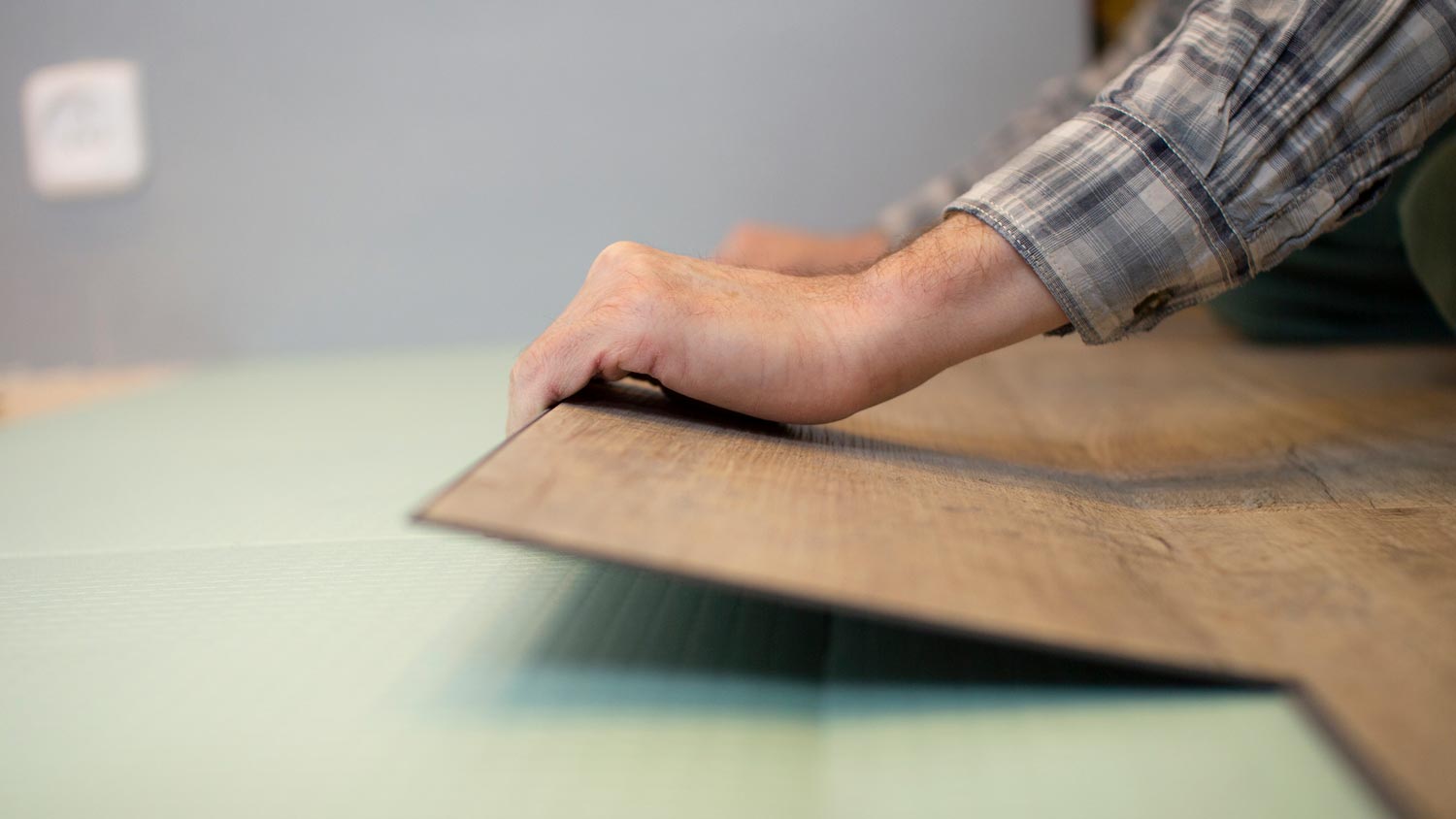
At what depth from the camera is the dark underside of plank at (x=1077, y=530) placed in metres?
0.39

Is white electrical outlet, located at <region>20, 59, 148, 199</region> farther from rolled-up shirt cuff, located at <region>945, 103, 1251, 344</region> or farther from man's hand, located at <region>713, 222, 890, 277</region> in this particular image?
rolled-up shirt cuff, located at <region>945, 103, 1251, 344</region>

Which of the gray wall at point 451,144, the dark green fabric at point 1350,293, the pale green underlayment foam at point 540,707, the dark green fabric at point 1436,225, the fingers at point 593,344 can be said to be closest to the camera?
the pale green underlayment foam at point 540,707

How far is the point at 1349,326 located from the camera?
1527 millimetres

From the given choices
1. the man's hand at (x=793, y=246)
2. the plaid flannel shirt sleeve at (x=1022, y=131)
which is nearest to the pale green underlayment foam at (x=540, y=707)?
the man's hand at (x=793, y=246)

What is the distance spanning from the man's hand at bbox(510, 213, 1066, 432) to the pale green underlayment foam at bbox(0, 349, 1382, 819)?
128 millimetres

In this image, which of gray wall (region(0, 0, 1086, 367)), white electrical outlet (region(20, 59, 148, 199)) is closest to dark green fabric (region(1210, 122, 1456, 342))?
gray wall (region(0, 0, 1086, 367))

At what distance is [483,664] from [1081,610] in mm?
272

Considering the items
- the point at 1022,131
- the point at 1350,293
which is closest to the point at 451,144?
the point at 1022,131

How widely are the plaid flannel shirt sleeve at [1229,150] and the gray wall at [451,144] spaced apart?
62.4 inches

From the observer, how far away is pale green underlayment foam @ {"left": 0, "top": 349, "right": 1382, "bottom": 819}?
38cm

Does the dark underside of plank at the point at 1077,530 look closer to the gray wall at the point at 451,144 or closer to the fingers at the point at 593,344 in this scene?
the fingers at the point at 593,344

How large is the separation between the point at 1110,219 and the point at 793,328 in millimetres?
213

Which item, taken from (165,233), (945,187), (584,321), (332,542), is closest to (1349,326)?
(945,187)

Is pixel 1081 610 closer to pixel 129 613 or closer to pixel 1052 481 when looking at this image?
pixel 1052 481
